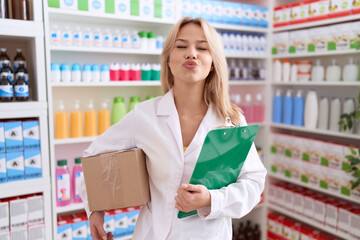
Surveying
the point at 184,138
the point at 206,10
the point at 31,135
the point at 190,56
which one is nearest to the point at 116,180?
the point at 184,138

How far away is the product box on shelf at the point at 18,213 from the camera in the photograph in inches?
88.0

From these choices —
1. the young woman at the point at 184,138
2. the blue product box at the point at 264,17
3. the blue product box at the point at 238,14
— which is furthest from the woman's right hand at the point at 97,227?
the blue product box at the point at 264,17

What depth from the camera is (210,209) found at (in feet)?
3.75

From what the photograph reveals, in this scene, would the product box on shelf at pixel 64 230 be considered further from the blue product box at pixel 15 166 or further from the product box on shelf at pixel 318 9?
the product box on shelf at pixel 318 9

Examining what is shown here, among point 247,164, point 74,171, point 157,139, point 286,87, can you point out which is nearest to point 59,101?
point 74,171

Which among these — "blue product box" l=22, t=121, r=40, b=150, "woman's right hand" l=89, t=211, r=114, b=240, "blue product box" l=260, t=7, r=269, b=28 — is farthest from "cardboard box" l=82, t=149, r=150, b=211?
"blue product box" l=260, t=7, r=269, b=28

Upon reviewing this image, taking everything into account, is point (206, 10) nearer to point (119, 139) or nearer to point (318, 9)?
point (318, 9)

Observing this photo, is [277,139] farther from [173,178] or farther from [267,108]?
[173,178]

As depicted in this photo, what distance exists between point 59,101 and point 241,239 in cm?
242

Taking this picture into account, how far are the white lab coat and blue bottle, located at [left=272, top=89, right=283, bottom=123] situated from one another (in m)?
2.18

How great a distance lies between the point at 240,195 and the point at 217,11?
2.35 metres

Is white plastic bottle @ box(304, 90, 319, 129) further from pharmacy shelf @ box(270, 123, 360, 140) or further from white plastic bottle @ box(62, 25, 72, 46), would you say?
white plastic bottle @ box(62, 25, 72, 46)

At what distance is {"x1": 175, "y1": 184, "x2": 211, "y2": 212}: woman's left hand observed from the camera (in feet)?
3.52

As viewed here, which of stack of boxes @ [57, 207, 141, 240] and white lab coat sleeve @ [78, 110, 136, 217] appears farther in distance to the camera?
stack of boxes @ [57, 207, 141, 240]
